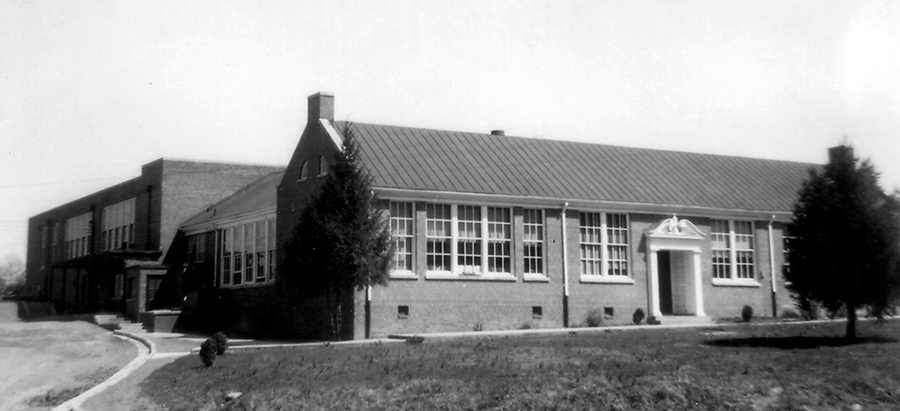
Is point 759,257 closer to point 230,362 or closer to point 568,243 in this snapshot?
point 568,243

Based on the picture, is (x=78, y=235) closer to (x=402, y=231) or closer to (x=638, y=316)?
(x=402, y=231)

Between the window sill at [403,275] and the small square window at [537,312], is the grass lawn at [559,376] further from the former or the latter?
the small square window at [537,312]

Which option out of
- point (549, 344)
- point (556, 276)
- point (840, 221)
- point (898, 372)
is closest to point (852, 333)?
point (840, 221)

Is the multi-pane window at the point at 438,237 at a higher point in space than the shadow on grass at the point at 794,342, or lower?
higher

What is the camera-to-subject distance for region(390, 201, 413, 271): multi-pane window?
31094 millimetres

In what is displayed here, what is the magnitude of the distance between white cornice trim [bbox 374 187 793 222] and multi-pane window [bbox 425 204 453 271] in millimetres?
429

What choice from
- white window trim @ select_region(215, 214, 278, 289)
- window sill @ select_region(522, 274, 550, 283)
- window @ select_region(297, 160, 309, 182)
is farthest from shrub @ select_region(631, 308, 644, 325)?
white window trim @ select_region(215, 214, 278, 289)

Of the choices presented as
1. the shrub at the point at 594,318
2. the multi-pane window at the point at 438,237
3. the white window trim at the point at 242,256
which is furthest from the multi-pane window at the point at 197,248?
the shrub at the point at 594,318

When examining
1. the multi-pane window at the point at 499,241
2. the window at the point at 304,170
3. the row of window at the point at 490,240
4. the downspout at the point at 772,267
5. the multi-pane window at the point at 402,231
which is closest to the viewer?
the multi-pane window at the point at 402,231

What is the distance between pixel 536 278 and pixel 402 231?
541 cm

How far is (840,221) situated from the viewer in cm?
2256

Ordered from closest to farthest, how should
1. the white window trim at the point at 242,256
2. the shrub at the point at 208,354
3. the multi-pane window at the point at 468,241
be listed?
the shrub at the point at 208,354 → the multi-pane window at the point at 468,241 → the white window trim at the point at 242,256

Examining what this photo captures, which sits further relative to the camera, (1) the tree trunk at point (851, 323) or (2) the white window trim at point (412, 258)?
(2) the white window trim at point (412, 258)

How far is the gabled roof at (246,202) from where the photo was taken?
38938mm
